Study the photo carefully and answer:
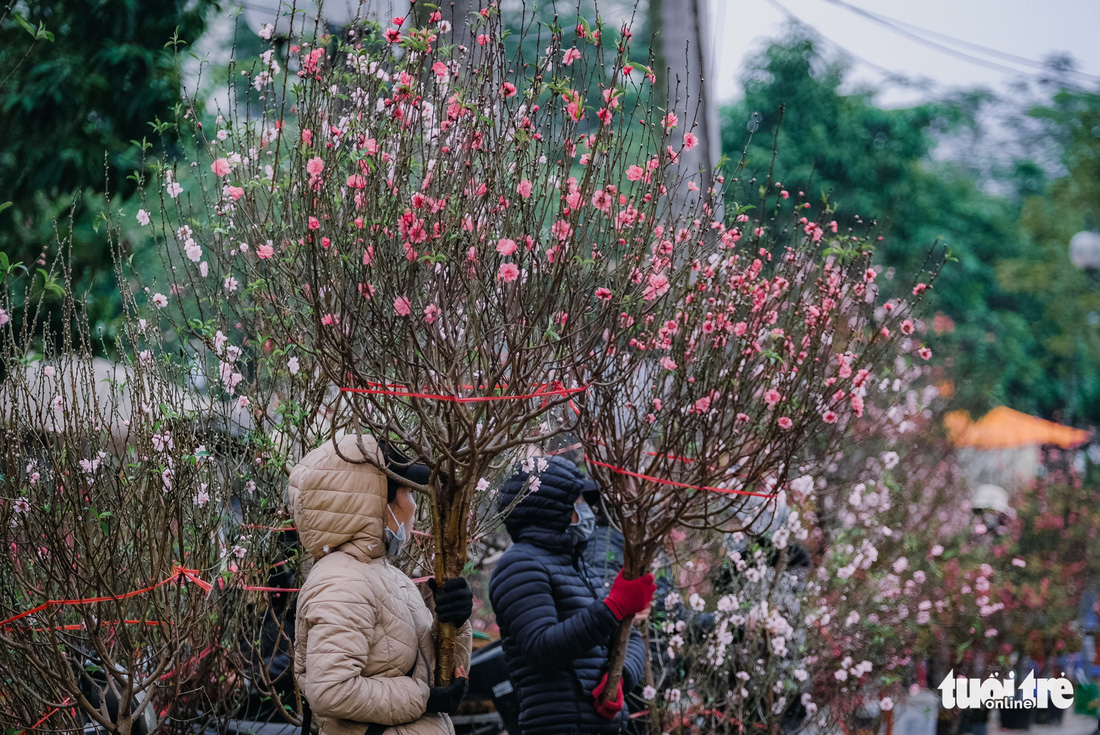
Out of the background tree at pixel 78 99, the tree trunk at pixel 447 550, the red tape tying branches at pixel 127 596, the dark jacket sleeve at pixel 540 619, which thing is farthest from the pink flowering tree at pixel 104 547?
the background tree at pixel 78 99

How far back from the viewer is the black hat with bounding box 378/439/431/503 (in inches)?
128

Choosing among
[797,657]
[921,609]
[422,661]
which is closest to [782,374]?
[422,661]

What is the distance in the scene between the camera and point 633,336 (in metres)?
3.76

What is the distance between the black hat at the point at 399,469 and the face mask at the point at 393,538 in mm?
68

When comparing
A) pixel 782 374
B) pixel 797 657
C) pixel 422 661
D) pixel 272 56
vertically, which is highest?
pixel 272 56

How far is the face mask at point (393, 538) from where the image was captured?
10.7 feet

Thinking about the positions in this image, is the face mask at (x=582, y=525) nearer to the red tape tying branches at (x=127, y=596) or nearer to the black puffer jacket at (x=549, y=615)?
the black puffer jacket at (x=549, y=615)

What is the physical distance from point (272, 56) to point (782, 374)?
2361 mm

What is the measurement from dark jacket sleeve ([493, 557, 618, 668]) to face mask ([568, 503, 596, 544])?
24 centimetres

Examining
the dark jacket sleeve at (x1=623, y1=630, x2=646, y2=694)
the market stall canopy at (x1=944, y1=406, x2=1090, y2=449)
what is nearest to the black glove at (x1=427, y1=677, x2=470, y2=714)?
the dark jacket sleeve at (x1=623, y1=630, x2=646, y2=694)

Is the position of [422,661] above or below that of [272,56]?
below

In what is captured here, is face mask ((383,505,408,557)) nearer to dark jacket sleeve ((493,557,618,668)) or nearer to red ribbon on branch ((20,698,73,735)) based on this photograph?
dark jacket sleeve ((493,557,618,668))

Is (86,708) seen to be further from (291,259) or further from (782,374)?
(782,374)

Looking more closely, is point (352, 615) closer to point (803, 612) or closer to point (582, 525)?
point (582, 525)
